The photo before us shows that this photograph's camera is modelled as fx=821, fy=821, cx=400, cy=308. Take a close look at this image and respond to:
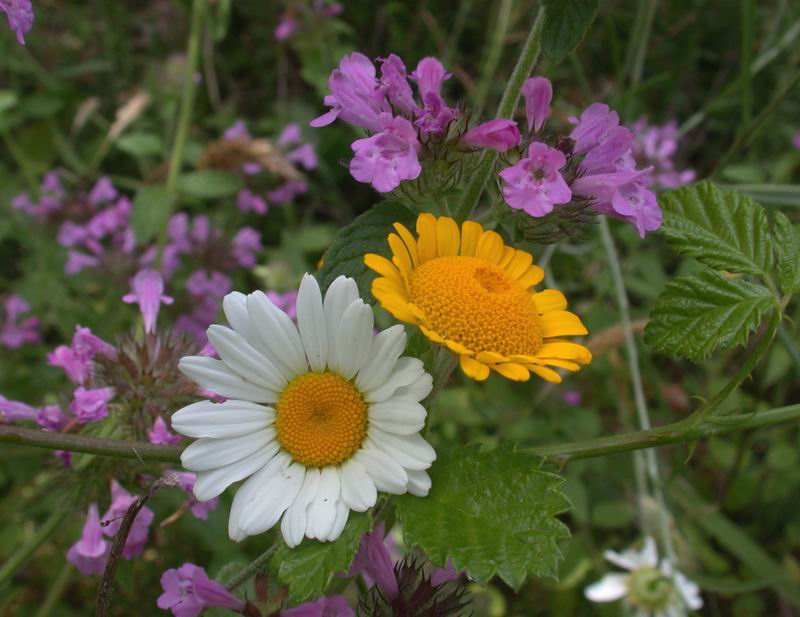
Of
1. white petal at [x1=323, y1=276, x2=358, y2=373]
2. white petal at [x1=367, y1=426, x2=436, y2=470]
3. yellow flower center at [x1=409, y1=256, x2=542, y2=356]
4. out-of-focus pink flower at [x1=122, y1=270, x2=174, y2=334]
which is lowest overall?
out-of-focus pink flower at [x1=122, y1=270, x2=174, y2=334]

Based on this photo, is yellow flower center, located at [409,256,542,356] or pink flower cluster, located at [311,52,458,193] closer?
yellow flower center, located at [409,256,542,356]

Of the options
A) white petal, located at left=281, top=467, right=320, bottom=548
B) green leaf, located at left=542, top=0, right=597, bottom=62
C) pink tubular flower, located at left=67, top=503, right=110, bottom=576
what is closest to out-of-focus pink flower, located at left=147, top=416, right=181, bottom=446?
pink tubular flower, located at left=67, top=503, right=110, bottom=576

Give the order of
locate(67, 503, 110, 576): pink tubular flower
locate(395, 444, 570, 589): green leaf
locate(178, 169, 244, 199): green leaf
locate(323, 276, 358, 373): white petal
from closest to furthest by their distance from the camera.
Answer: locate(395, 444, 570, 589): green leaf, locate(323, 276, 358, 373): white petal, locate(67, 503, 110, 576): pink tubular flower, locate(178, 169, 244, 199): green leaf

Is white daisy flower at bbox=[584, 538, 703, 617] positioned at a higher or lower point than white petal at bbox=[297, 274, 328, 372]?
lower

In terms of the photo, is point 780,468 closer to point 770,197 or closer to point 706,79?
point 770,197

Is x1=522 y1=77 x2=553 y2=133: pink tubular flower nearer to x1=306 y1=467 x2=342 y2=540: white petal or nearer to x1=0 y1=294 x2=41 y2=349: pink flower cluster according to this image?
x1=306 y1=467 x2=342 y2=540: white petal

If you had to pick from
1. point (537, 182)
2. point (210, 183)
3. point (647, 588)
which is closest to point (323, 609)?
point (537, 182)

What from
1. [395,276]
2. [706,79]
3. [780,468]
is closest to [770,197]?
[780,468]

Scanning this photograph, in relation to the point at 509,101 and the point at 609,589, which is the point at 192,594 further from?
the point at 609,589
